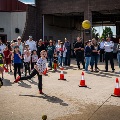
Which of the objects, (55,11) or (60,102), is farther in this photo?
(55,11)

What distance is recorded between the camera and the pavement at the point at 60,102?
630 centimetres

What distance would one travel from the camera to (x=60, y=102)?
7598mm

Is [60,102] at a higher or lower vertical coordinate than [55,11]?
lower

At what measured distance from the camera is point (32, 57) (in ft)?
44.3

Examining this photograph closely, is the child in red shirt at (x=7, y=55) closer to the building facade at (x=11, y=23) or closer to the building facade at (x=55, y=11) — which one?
the building facade at (x=55, y=11)

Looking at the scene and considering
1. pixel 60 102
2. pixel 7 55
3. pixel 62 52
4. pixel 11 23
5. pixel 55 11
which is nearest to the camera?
pixel 60 102

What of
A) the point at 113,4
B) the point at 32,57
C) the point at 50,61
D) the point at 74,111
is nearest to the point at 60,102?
the point at 74,111

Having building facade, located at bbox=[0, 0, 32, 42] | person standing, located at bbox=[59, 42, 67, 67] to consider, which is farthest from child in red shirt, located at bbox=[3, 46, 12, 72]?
building facade, located at bbox=[0, 0, 32, 42]

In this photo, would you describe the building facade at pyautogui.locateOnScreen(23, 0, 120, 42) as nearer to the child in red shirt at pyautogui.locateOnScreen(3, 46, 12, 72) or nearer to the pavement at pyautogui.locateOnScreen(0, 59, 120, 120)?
the child in red shirt at pyautogui.locateOnScreen(3, 46, 12, 72)

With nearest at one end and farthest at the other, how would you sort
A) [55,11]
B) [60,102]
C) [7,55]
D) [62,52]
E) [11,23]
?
[60,102] → [7,55] → [62,52] → [55,11] → [11,23]

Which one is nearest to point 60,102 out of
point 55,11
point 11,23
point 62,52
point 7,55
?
point 7,55

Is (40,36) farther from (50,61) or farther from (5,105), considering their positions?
(5,105)

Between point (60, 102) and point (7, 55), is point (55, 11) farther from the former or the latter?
point (60, 102)

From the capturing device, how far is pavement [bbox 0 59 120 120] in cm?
630
